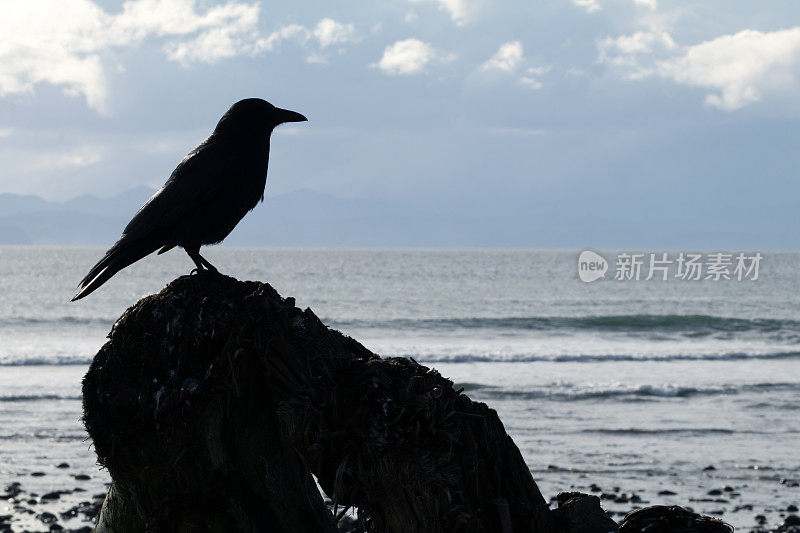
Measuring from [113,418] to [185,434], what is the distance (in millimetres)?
272

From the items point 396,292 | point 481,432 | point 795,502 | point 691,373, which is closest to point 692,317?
point 691,373

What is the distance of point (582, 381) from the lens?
19.1 meters

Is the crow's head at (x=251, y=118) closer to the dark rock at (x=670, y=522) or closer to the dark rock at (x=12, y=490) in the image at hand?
the dark rock at (x=670, y=522)

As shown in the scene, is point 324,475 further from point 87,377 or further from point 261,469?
point 87,377

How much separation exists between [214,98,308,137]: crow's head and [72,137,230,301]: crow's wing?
0.12 meters

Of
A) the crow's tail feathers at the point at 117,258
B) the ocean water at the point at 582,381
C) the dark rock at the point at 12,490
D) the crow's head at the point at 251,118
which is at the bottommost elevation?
the dark rock at the point at 12,490

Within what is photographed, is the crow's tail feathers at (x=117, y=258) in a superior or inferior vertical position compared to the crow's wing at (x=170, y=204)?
inferior

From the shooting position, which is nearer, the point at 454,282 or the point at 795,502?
the point at 795,502

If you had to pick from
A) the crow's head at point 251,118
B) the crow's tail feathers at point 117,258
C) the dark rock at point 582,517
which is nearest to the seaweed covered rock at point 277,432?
the dark rock at point 582,517

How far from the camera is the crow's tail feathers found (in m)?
3.45

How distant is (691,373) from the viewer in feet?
69.7

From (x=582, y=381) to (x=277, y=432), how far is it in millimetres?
17397

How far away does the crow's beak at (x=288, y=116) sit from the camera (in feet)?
13.4

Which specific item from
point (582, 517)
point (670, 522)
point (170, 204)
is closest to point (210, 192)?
point (170, 204)
